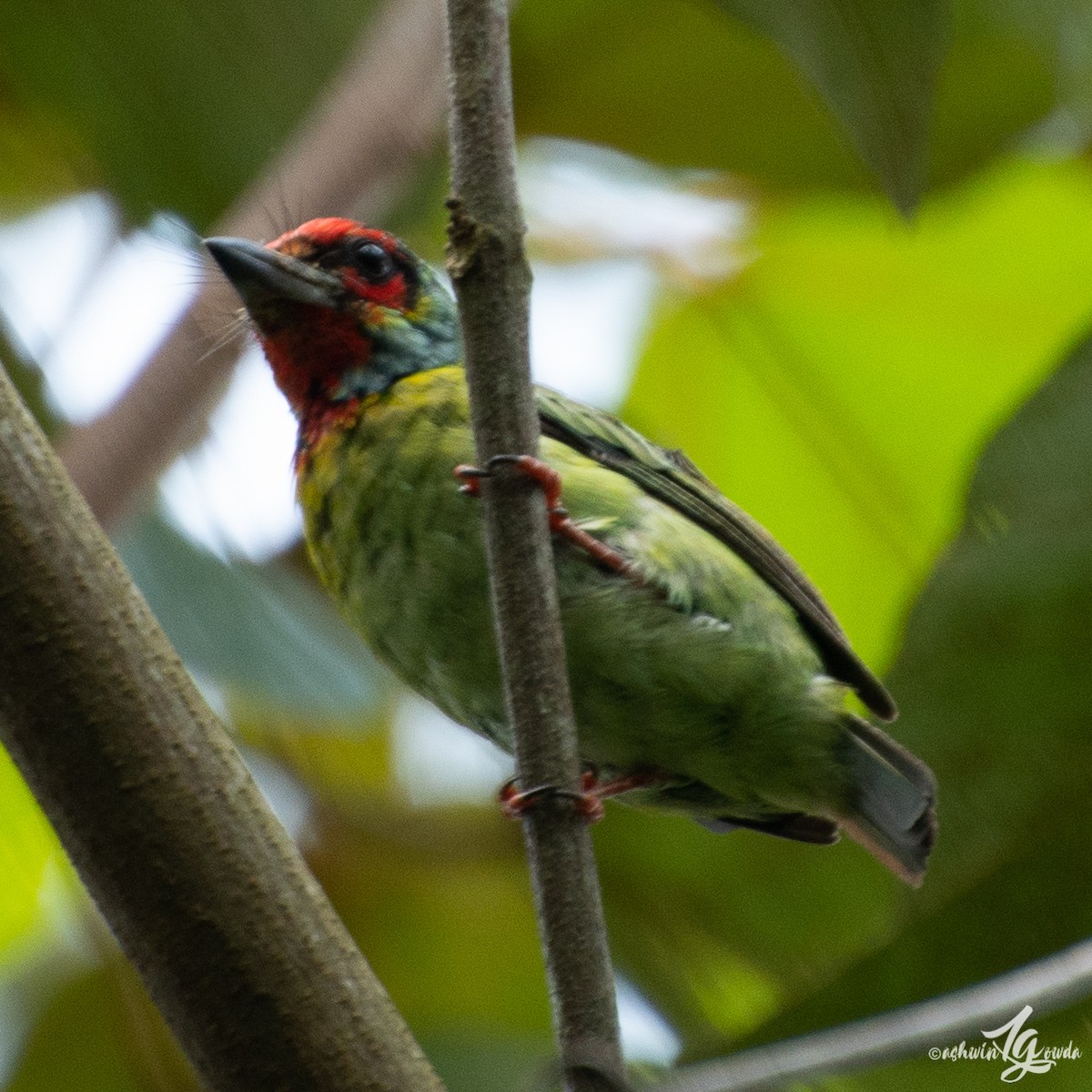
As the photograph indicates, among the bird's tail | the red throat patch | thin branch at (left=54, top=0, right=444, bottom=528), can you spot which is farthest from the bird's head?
the bird's tail

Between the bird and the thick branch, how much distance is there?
1157 mm

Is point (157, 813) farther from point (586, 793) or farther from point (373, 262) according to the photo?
point (373, 262)

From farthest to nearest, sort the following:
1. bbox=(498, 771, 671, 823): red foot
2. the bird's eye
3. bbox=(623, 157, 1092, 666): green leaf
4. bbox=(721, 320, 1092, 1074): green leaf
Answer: bbox=(623, 157, 1092, 666): green leaf, the bird's eye, bbox=(721, 320, 1092, 1074): green leaf, bbox=(498, 771, 671, 823): red foot

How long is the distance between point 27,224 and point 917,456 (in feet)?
6.82

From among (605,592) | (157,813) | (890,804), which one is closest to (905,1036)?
(157,813)

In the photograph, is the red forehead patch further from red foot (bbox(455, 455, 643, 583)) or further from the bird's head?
red foot (bbox(455, 455, 643, 583))

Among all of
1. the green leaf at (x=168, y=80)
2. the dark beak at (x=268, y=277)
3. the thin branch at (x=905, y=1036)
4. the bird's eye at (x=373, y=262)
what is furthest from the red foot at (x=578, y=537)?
the thin branch at (x=905, y=1036)

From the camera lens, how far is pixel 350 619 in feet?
10.1

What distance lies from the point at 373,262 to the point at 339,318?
0.17 metres

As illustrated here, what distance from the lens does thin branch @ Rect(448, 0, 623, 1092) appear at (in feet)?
5.96

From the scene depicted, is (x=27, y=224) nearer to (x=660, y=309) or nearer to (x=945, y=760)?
(x=660, y=309)

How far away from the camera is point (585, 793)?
2.34m

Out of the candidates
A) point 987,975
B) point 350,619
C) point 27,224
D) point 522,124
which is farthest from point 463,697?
point 27,224

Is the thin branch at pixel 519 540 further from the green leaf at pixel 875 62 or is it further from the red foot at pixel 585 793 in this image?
the green leaf at pixel 875 62
